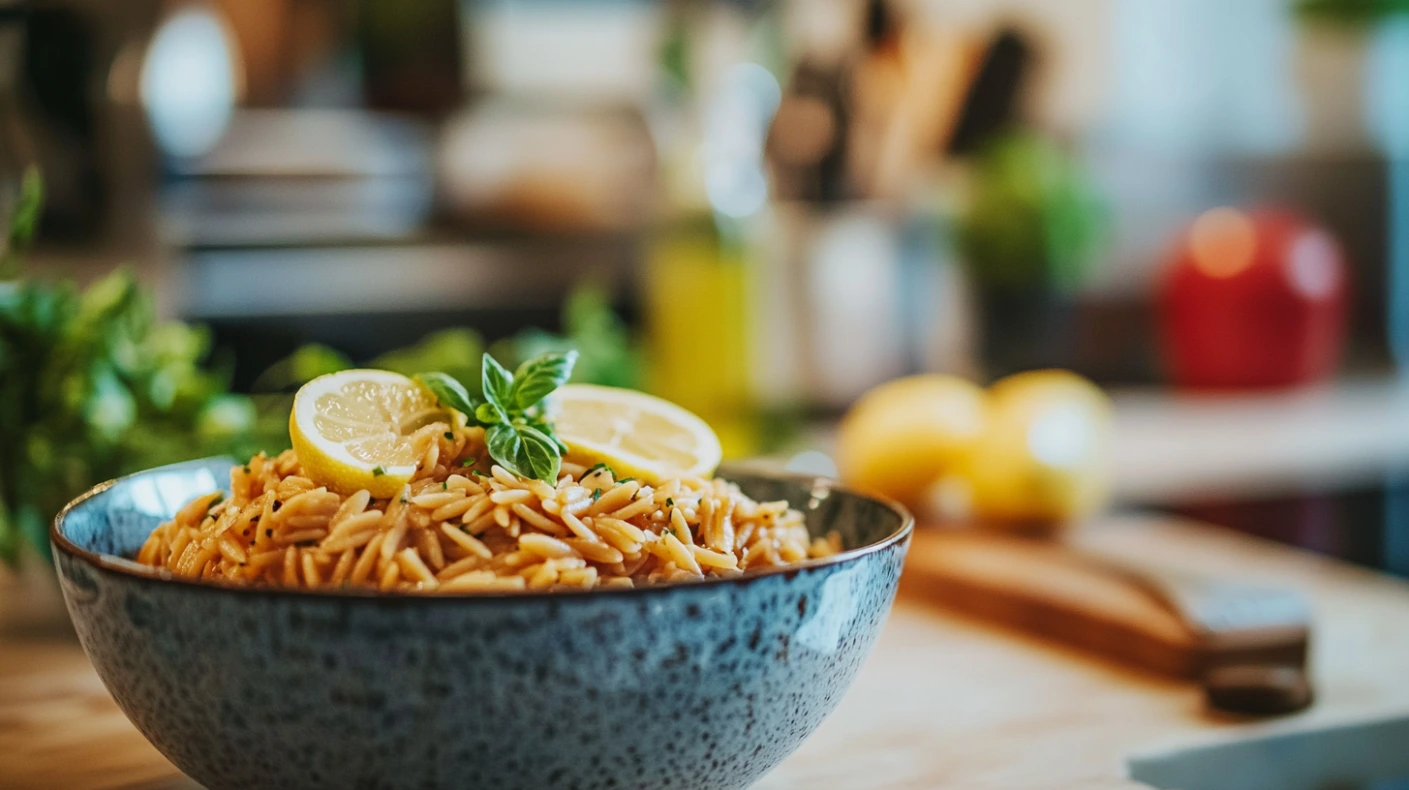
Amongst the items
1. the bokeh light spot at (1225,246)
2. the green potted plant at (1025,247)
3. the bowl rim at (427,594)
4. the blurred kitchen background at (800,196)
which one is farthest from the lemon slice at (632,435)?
the bokeh light spot at (1225,246)

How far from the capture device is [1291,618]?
96 centimetres

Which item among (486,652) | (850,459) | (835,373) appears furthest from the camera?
(835,373)

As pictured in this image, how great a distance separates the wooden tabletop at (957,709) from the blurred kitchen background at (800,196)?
0.67 meters

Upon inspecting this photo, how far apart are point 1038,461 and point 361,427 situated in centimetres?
80

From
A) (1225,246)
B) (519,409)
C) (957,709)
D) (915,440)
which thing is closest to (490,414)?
(519,409)

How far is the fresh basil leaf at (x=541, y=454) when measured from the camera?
2.20 ft

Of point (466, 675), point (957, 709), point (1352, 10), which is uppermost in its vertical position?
point (1352, 10)

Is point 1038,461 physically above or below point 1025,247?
below

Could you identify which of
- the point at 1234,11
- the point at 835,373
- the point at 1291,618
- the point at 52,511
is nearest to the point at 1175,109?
the point at 1234,11

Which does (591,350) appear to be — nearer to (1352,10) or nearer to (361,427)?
(361,427)

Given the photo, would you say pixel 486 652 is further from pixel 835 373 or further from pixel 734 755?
pixel 835 373

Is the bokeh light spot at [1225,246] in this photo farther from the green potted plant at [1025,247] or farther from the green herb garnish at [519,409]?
the green herb garnish at [519,409]

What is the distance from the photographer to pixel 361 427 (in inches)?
28.1

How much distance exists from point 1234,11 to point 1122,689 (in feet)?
10.2
